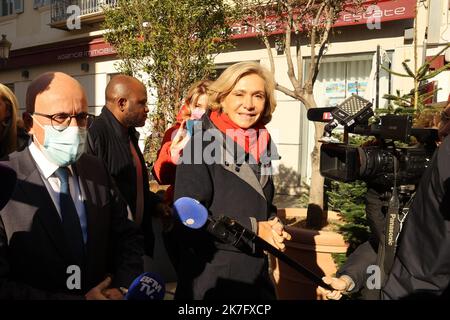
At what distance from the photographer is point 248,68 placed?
2.13 meters

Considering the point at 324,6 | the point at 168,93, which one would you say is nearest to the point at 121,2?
the point at 168,93

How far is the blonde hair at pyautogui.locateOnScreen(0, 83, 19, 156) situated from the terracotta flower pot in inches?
87.8

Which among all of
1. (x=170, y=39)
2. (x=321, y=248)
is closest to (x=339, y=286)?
(x=321, y=248)

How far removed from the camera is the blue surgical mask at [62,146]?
1619mm

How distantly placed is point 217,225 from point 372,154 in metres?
0.92

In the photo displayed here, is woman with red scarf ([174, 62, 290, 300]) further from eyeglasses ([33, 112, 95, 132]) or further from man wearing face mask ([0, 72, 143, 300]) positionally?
eyeglasses ([33, 112, 95, 132])

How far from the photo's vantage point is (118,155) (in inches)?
113

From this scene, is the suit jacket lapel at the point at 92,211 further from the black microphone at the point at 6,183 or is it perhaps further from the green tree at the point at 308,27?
the green tree at the point at 308,27

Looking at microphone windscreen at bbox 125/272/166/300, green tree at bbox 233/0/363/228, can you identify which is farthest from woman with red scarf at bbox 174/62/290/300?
green tree at bbox 233/0/363/228

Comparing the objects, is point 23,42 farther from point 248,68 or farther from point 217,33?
point 248,68

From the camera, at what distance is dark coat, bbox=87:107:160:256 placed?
2.80 m

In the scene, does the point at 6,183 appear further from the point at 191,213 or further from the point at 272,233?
the point at 272,233

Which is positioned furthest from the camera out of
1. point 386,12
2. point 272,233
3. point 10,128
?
Result: point 386,12

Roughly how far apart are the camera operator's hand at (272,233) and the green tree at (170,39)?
11.6 ft
